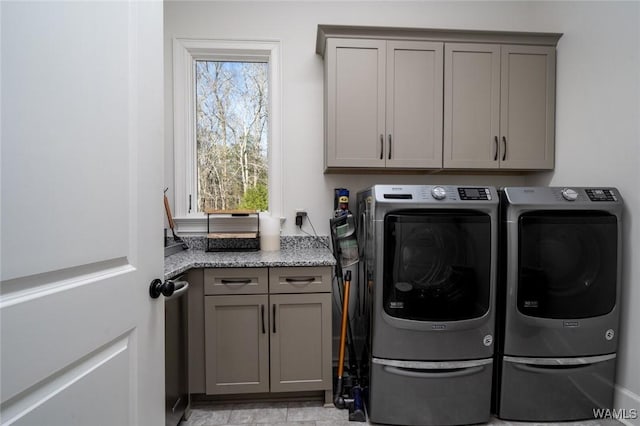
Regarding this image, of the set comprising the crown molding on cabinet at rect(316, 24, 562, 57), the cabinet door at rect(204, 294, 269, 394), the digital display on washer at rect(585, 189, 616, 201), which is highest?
the crown molding on cabinet at rect(316, 24, 562, 57)

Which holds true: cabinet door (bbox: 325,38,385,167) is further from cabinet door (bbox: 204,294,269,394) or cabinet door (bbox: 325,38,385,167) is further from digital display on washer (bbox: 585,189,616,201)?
digital display on washer (bbox: 585,189,616,201)

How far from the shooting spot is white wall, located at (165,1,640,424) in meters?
1.75

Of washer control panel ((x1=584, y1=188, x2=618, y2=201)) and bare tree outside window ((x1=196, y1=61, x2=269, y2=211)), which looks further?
bare tree outside window ((x1=196, y1=61, x2=269, y2=211))


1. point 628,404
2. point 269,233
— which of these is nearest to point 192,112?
point 269,233

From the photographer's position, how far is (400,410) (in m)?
1.57

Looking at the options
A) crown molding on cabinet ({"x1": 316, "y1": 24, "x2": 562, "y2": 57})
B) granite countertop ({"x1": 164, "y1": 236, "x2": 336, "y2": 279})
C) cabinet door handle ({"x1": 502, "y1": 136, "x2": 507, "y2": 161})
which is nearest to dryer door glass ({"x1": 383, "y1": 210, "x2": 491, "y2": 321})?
granite countertop ({"x1": 164, "y1": 236, "x2": 336, "y2": 279})

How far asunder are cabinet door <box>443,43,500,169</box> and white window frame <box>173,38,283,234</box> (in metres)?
1.25

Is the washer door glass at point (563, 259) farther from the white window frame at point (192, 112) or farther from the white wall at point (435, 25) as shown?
the white window frame at point (192, 112)

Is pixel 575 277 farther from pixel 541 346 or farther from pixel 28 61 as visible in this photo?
pixel 28 61

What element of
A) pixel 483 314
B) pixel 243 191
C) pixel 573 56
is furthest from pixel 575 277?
pixel 243 191

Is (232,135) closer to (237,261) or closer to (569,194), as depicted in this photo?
(237,261)

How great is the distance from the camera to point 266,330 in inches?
66.8

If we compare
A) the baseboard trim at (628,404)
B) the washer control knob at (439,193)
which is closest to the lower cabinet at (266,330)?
the washer control knob at (439,193)

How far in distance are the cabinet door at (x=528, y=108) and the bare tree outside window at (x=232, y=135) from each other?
5.91ft
